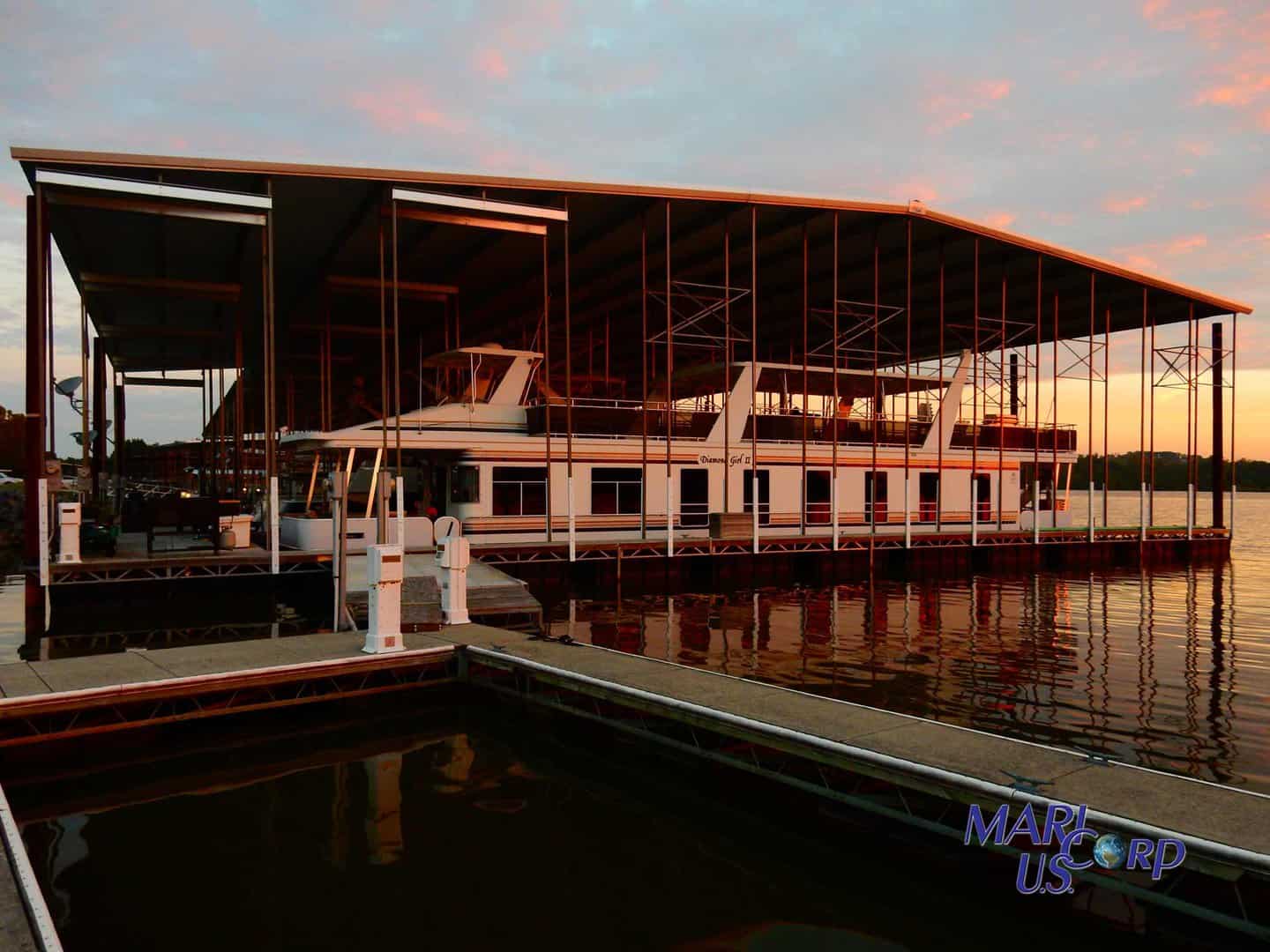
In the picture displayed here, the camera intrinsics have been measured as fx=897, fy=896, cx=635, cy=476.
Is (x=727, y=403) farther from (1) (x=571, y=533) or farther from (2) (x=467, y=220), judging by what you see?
(2) (x=467, y=220)

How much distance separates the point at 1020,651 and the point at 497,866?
12.2 meters

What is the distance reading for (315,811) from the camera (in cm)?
857

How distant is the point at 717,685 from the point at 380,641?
480 centimetres

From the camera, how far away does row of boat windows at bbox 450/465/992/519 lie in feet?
83.3

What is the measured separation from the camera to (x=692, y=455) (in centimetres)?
2848

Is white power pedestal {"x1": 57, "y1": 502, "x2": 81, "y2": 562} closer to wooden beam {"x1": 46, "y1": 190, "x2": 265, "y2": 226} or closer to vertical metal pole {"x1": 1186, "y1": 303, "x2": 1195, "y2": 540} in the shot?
wooden beam {"x1": 46, "y1": 190, "x2": 265, "y2": 226}

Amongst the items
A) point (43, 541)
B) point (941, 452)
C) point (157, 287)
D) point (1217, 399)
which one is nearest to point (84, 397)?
point (157, 287)

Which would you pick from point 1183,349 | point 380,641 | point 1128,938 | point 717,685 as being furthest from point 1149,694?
point 1183,349

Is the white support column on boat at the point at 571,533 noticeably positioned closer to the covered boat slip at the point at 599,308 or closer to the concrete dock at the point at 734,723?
the covered boat slip at the point at 599,308

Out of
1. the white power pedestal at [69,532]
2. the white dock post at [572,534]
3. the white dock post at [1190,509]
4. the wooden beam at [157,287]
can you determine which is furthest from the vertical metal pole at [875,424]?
the white power pedestal at [69,532]

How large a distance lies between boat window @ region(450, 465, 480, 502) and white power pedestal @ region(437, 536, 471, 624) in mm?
9957

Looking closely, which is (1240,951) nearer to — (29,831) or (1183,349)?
(29,831)

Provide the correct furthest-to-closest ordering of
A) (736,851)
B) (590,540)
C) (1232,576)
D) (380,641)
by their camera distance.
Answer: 1. (1232,576)
2. (590,540)
3. (380,641)
4. (736,851)

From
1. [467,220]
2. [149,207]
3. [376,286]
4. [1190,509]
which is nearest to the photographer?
[149,207]
